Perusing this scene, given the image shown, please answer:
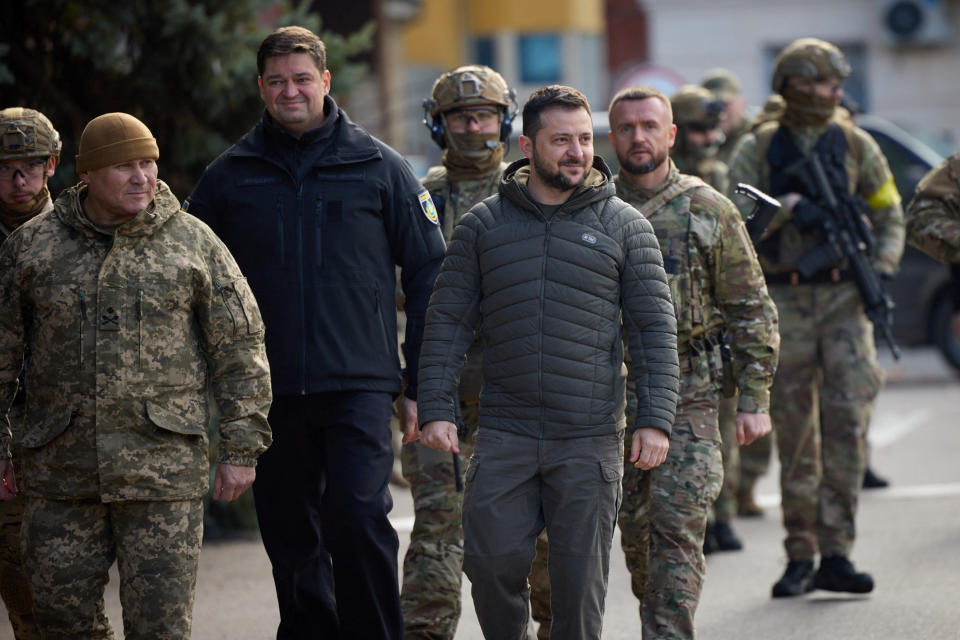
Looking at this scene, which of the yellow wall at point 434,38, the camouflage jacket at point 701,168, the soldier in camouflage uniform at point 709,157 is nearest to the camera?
the soldier in camouflage uniform at point 709,157

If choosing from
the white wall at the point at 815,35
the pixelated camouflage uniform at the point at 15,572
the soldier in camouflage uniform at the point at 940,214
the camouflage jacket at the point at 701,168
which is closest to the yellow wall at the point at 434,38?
the white wall at the point at 815,35

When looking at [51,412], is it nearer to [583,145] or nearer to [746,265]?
[583,145]

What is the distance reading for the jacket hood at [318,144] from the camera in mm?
6020

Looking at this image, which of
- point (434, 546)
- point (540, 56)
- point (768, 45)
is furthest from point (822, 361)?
point (540, 56)

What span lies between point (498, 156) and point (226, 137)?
2.85 meters

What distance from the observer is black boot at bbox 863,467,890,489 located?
1070 cm

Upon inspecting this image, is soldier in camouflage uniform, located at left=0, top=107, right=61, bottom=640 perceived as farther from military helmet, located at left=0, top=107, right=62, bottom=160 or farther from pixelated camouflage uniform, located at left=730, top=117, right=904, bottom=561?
pixelated camouflage uniform, located at left=730, top=117, right=904, bottom=561

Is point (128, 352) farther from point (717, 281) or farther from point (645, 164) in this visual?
point (717, 281)

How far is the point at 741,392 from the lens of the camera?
616cm

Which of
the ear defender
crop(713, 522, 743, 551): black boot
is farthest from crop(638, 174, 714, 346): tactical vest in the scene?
crop(713, 522, 743, 551): black boot

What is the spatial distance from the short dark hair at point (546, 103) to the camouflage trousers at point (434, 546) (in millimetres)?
1425

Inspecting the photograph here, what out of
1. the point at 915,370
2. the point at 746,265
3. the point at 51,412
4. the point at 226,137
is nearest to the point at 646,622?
the point at 746,265

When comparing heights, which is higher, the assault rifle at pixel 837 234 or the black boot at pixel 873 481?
the assault rifle at pixel 837 234

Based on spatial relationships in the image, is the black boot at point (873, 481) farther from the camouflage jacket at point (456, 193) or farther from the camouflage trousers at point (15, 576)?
the camouflage trousers at point (15, 576)
